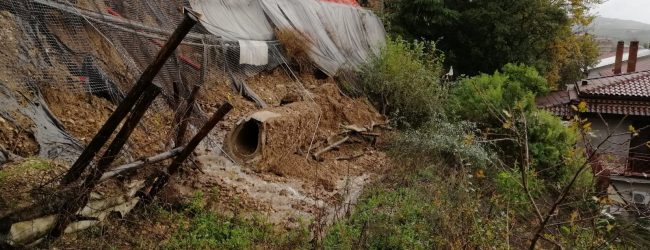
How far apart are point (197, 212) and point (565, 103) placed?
1673 centimetres

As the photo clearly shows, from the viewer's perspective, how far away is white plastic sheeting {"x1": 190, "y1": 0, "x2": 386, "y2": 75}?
9.20 metres

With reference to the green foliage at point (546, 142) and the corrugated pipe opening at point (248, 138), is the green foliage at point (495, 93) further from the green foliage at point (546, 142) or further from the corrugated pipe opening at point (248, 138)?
the corrugated pipe opening at point (248, 138)

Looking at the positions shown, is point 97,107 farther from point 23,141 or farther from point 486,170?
point 486,170

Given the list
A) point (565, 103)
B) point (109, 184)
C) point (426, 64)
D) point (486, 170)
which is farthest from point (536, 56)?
point (109, 184)

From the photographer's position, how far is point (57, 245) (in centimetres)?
378

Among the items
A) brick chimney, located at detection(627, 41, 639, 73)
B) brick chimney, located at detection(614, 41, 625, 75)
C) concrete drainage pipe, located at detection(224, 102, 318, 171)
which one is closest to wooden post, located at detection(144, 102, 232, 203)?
concrete drainage pipe, located at detection(224, 102, 318, 171)

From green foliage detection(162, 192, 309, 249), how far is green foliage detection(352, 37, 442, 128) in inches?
230

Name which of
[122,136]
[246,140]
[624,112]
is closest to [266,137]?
[246,140]

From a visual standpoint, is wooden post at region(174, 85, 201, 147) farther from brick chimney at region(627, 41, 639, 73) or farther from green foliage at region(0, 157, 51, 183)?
brick chimney at region(627, 41, 639, 73)

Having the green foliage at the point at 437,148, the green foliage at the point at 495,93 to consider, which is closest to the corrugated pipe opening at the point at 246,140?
the green foliage at the point at 437,148

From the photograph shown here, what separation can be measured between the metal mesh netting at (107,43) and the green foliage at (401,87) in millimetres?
4295

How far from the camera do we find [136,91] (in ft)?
11.0

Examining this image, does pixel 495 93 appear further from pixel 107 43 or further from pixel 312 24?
pixel 107 43

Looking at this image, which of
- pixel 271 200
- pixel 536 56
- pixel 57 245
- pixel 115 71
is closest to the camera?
pixel 57 245
